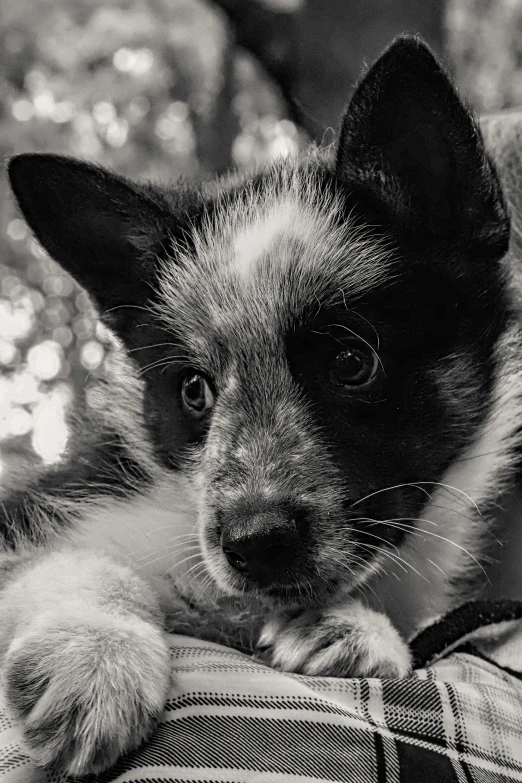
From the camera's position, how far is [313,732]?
142cm

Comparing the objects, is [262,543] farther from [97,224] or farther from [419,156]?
[97,224]

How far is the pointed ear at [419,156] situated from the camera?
2.04 metres

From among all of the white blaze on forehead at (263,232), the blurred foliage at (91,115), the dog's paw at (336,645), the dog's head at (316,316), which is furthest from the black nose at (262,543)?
the blurred foliage at (91,115)

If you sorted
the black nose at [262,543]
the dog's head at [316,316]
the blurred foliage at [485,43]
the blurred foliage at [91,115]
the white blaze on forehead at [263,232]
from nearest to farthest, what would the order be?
1. the black nose at [262,543]
2. the dog's head at [316,316]
3. the white blaze on forehead at [263,232]
4. the blurred foliage at [485,43]
5. the blurred foliage at [91,115]

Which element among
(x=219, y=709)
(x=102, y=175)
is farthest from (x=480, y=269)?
(x=219, y=709)

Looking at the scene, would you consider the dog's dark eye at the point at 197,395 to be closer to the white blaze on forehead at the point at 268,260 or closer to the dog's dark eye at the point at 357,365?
the white blaze on forehead at the point at 268,260

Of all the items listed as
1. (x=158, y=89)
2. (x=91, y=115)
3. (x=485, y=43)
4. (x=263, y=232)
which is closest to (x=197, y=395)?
(x=263, y=232)

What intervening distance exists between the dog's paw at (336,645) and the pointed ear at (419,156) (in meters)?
1.04

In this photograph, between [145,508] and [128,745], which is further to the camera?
[145,508]

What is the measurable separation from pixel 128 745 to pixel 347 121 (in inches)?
61.1

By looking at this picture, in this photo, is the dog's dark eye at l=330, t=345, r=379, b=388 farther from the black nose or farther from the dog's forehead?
the black nose

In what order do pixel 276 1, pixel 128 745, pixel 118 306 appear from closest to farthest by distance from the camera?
Answer: pixel 128 745, pixel 118 306, pixel 276 1

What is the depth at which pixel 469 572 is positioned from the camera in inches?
97.4

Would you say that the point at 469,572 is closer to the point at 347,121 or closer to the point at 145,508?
the point at 145,508
